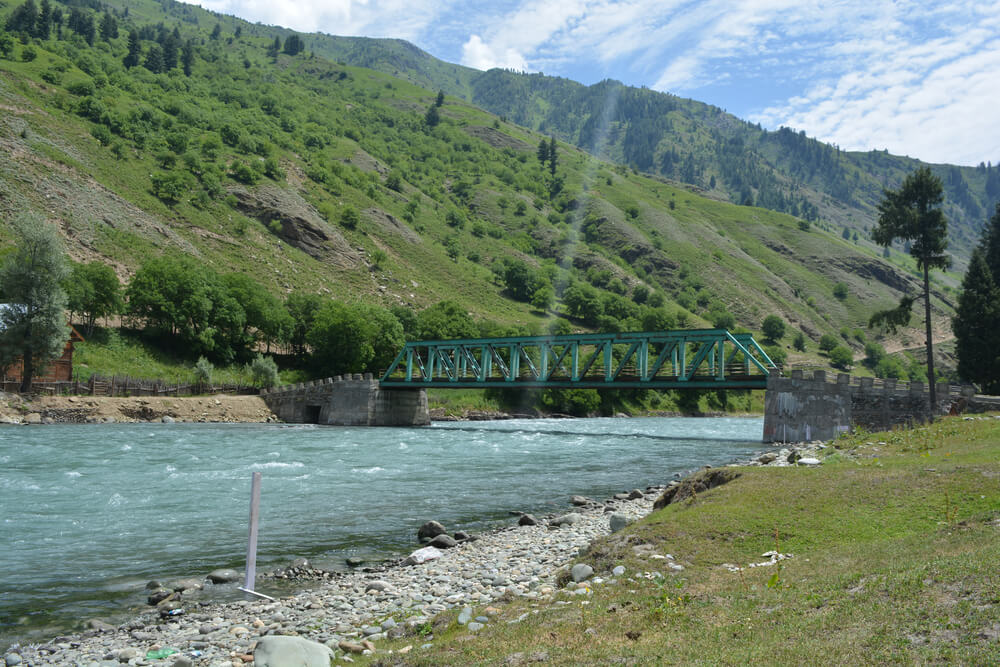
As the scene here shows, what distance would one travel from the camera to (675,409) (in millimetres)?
105000

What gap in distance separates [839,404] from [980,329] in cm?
1928

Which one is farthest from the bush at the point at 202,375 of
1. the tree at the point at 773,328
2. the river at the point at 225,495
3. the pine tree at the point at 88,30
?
the pine tree at the point at 88,30

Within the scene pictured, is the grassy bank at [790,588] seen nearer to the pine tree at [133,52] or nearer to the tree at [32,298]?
the tree at [32,298]

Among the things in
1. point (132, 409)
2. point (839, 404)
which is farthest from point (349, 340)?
point (839, 404)

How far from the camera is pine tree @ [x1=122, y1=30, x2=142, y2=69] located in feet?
607

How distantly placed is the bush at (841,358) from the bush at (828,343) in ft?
27.0

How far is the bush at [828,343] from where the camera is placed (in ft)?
571

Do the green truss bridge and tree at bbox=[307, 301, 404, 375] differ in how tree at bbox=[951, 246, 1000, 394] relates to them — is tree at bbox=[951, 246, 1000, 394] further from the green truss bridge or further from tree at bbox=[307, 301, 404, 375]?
tree at bbox=[307, 301, 404, 375]

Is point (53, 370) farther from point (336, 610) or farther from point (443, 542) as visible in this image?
point (336, 610)

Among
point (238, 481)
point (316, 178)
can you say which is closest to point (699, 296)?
point (316, 178)

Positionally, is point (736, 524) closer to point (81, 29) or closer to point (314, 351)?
point (314, 351)

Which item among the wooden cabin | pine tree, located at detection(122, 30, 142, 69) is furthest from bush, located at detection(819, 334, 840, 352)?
pine tree, located at detection(122, 30, 142, 69)

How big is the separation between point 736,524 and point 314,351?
82.4 meters

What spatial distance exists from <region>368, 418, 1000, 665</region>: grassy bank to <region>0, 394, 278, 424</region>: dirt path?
176ft
